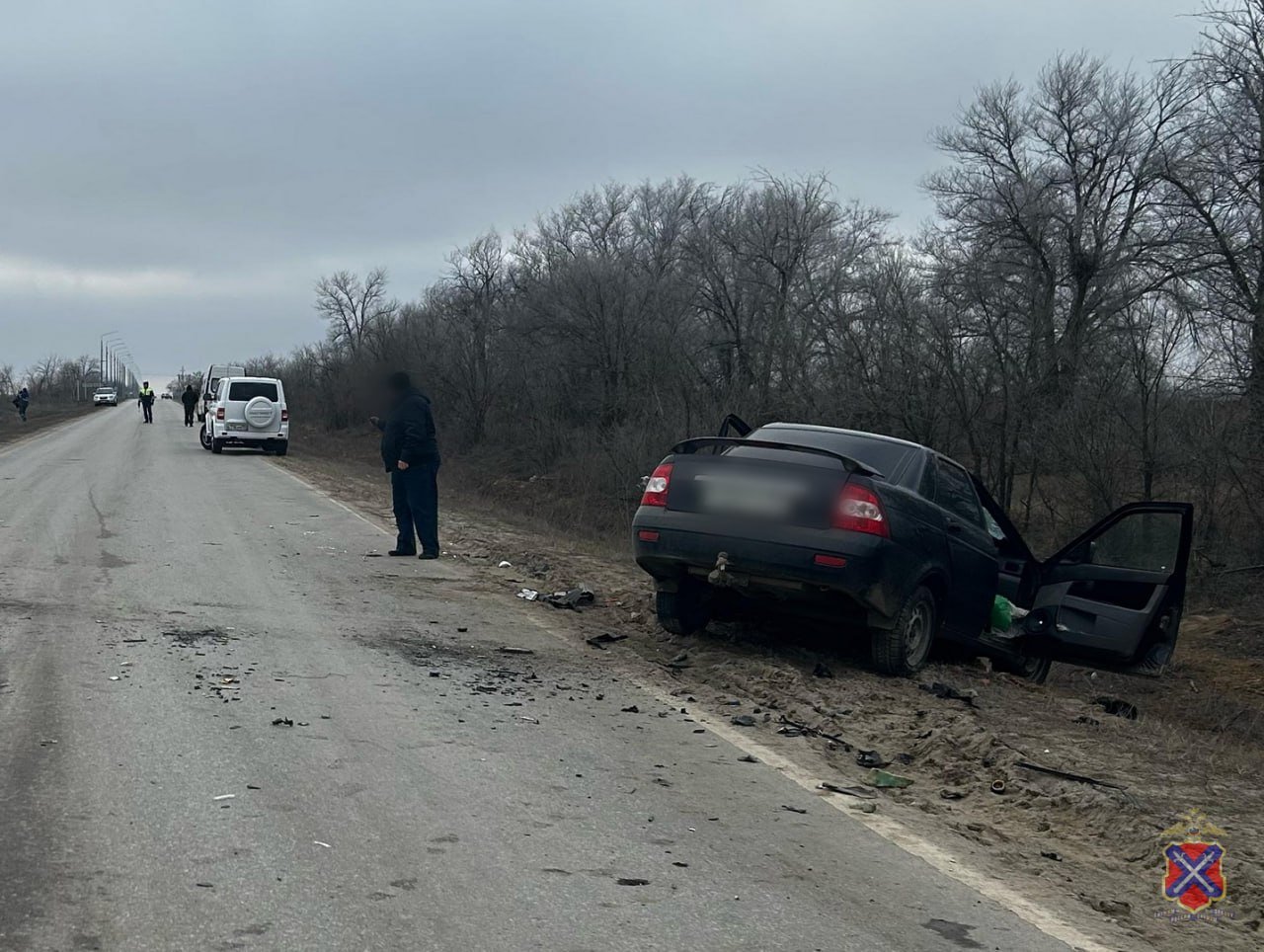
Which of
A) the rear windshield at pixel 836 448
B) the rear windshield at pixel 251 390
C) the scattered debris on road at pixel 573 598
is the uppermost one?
the rear windshield at pixel 251 390

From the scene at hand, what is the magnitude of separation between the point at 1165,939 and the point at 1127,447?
14190mm

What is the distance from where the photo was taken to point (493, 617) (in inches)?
367

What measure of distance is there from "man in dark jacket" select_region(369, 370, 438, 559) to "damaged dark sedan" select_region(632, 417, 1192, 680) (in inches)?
171

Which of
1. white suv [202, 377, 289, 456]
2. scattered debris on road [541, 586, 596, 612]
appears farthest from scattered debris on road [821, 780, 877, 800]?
white suv [202, 377, 289, 456]

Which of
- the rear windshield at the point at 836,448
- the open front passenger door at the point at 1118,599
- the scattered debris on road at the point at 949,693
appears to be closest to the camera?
the scattered debris on road at the point at 949,693

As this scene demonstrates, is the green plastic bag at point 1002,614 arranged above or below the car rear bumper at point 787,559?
below

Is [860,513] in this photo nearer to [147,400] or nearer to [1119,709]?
[1119,709]

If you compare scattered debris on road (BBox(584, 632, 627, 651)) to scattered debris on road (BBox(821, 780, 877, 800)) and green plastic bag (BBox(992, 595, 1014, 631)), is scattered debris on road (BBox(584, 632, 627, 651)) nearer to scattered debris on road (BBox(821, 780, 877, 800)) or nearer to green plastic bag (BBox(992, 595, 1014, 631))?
green plastic bag (BBox(992, 595, 1014, 631))

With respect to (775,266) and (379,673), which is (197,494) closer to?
(379,673)

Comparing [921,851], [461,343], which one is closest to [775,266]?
[461,343]

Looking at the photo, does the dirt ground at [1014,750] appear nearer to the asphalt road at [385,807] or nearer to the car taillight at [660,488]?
the asphalt road at [385,807]

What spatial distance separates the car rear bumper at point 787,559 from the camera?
22.9ft

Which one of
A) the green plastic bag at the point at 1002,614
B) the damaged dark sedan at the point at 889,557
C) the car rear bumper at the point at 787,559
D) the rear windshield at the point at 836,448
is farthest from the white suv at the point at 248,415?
the car rear bumper at the point at 787,559

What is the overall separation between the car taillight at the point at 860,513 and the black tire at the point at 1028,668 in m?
2.70
